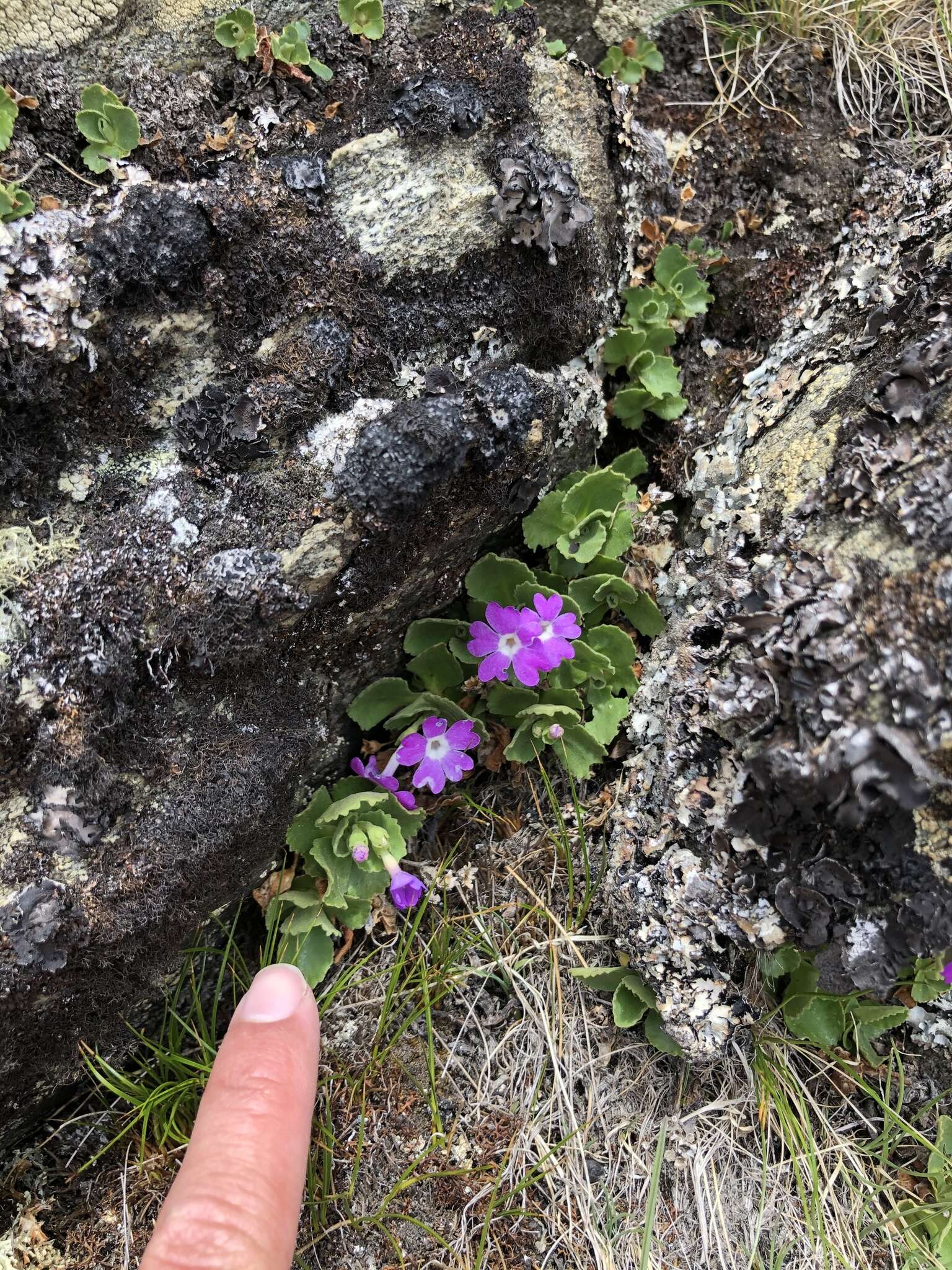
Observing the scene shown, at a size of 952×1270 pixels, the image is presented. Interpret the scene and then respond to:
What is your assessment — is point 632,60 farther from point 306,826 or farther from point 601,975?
point 601,975

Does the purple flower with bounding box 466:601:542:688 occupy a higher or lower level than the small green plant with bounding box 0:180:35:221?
lower

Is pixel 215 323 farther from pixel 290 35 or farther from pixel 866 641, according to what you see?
pixel 866 641

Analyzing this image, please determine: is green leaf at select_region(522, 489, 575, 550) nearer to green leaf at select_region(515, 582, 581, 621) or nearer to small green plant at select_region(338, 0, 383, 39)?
green leaf at select_region(515, 582, 581, 621)

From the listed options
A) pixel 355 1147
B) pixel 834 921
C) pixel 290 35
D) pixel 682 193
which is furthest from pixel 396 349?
pixel 355 1147

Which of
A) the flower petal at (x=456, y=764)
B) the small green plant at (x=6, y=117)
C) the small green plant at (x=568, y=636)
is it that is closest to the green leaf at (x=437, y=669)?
the small green plant at (x=568, y=636)

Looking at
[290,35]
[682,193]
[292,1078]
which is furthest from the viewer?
[682,193]

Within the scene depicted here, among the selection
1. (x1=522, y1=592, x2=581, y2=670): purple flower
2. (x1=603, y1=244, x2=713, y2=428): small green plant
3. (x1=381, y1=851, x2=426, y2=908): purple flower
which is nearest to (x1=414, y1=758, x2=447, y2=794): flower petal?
(x1=381, y1=851, x2=426, y2=908): purple flower
